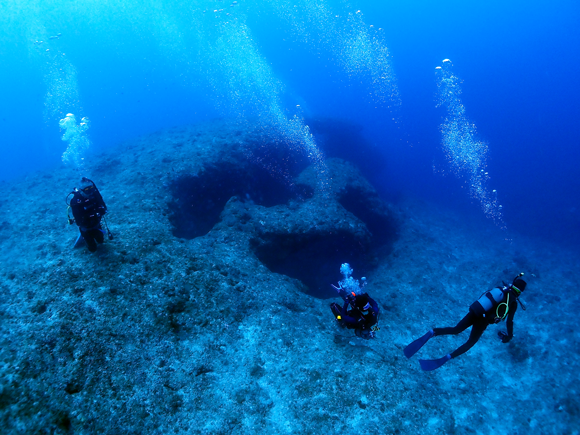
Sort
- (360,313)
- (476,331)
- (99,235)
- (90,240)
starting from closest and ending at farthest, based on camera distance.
→ (360,313)
(476,331)
(90,240)
(99,235)

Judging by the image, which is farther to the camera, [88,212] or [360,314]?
[88,212]

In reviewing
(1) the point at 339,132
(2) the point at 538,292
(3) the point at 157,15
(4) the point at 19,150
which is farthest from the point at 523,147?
(3) the point at 157,15

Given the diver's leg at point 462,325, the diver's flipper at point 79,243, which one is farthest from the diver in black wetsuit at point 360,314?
the diver's flipper at point 79,243

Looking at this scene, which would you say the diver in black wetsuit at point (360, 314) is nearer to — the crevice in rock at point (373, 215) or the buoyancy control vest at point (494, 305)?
the buoyancy control vest at point (494, 305)

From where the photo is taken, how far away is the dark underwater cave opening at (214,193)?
33.3 feet

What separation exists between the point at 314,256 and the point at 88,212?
24.5ft

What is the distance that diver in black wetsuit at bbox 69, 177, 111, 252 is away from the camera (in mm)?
5477

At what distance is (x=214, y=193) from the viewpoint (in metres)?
11.8

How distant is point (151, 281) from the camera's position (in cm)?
557

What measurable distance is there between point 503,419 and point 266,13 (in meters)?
166

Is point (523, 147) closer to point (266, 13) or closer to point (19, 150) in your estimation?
point (19, 150)

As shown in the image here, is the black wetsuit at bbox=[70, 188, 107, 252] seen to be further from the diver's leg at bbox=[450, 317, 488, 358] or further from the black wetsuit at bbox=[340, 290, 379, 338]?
the diver's leg at bbox=[450, 317, 488, 358]

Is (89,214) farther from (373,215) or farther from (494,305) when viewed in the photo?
(373,215)

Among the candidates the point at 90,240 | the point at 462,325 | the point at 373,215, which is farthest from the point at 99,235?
the point at 373,215
